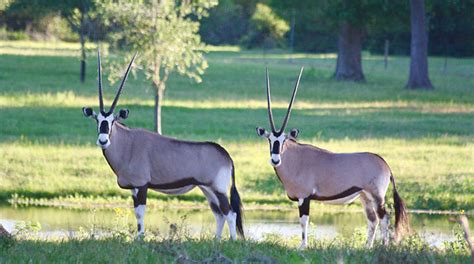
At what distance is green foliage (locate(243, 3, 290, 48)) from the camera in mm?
95875

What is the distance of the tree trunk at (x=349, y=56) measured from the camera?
2046 inches

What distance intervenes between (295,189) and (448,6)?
37.2m

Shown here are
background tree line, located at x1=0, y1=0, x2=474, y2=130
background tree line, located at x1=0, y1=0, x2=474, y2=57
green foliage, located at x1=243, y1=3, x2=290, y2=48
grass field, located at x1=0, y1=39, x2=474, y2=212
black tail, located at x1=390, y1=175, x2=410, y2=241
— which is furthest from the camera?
green foliage, located at x1=243, y1=3, x2=290, y2=48

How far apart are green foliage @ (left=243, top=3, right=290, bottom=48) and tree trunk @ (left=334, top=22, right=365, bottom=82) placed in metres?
42.2

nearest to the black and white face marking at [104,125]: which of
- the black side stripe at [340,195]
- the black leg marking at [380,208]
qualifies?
the black side stripe at [340,195]

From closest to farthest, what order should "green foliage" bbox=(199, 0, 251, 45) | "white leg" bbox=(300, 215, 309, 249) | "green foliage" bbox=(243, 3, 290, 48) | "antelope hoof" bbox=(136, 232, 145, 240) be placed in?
1. "antelope hoof" bbox=(136, 232, 145, 240)
2. "white leg" bbox=(300, 215, 309, 249)
3. "green foliage" bbox=(243, 3, 290, 48)
4. "green foliage" bbox=(199, 0, 251, 45)

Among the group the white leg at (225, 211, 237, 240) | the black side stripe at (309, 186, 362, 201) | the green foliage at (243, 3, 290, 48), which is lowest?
the green foliage at (243, 3, 290, 48)

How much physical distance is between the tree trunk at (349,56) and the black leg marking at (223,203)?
Result: 40.2 m

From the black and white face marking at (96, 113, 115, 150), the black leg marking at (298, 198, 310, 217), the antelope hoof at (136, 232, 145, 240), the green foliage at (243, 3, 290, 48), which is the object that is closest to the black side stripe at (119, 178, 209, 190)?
the black and white face marking at (96, 113, 115, 150)

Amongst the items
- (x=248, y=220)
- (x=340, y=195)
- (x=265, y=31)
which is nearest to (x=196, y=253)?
(x=340, y=195)

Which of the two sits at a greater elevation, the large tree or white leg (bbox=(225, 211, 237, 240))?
the large tree

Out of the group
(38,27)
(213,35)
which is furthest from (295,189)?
(213,35)

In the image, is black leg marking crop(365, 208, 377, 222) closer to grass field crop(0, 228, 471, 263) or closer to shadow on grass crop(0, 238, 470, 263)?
grass field crop(0, 228, 471, 263)

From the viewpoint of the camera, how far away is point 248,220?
16766 mm
